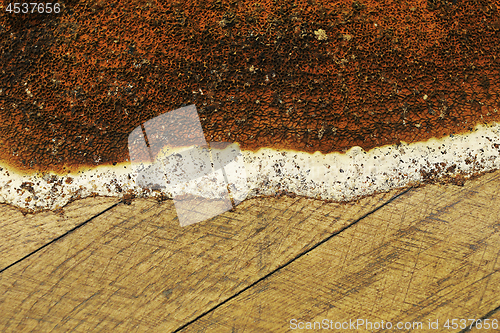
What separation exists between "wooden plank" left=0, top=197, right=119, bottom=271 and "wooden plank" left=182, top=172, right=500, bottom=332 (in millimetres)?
773

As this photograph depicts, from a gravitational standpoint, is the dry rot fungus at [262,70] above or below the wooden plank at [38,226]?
above

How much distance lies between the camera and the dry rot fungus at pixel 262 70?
4.55ft

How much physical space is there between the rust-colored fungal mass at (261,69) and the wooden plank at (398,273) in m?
0.37

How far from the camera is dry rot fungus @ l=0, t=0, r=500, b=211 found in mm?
1386

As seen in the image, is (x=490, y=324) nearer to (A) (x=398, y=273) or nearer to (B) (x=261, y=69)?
(A) (x=398, y=273)

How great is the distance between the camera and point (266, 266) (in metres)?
1.41

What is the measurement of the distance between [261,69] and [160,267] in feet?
3.63

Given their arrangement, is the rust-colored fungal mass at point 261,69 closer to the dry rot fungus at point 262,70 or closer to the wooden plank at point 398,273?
the dry rot fungus at point 262,70

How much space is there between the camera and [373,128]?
4.61 ft

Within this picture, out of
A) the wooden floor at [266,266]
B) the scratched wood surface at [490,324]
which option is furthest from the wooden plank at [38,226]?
the scratched wood surface at [490,324]

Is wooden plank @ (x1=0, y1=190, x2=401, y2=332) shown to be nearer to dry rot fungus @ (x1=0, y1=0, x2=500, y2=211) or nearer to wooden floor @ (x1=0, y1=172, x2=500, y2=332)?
wooden floor @ (x1=0, y1=172, x2=500, y2=332)

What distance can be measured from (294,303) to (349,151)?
2.60 feet

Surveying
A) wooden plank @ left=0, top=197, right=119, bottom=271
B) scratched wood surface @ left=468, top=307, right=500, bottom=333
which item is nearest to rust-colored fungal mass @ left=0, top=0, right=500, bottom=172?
wooden plank @ left=0, top=197, right=119, bottom=271

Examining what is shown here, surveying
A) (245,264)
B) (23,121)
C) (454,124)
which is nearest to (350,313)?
(245,264)
